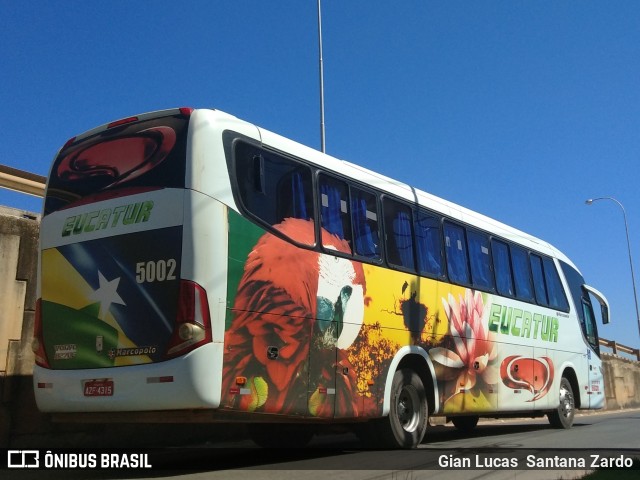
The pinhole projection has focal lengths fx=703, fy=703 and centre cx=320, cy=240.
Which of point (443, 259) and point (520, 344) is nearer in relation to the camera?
point (443, 259)

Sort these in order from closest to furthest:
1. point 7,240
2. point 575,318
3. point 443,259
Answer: point 7,240 → point 443,259 → point 575,318

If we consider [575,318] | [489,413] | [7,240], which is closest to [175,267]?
[7,240]

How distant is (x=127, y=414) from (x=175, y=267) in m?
1.47

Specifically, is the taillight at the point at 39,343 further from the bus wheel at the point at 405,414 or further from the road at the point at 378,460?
the bus wheel at the point at 405,414

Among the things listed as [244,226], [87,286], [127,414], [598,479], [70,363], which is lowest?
[598,479]

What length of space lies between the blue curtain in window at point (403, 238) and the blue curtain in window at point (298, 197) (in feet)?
6.73

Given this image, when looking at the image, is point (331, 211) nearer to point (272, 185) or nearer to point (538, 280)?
point (272, 185)

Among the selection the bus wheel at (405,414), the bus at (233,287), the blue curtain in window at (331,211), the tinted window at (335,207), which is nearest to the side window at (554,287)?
the bus at (233,287)

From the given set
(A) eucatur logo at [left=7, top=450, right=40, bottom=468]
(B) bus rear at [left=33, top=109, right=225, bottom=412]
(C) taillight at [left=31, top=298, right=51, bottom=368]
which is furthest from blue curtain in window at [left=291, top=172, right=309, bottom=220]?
(A) eucatur logo at [left=7, top=450, right=40, bottom=468]

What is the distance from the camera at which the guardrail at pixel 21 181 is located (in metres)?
Result: 9.09

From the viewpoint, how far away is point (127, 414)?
6656 mm

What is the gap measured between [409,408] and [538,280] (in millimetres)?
5748

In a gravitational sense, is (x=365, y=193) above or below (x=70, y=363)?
above

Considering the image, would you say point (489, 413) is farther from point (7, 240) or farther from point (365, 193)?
point (7, 240)
